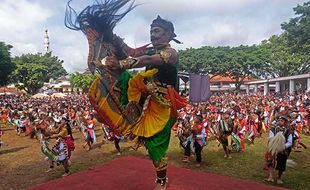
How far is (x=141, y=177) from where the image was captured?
6.11 metres

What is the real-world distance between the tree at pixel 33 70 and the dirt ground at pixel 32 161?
100ft

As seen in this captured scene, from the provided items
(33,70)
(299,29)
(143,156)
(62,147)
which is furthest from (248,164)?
(33,70)

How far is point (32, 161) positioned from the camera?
10.5m

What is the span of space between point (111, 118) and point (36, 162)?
672cm

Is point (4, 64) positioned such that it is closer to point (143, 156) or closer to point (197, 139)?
point (143, 156)

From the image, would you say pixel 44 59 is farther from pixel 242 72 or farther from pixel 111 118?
pixel 111 118

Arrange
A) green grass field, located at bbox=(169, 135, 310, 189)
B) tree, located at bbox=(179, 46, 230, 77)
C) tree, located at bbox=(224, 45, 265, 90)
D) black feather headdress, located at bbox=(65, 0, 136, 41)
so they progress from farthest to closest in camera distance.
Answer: tree, located at bbox=(179, 46, 230, 77) < tree, located at bbox=(224, 45, 265, 90) < green grass field, located at bbox=(169, 135, 310, 189) < black feather headdress, located at bbox=(65, 0, 136, 41)

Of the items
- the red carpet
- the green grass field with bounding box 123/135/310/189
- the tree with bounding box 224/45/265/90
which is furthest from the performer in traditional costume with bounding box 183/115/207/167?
the tree with bounding box 224/45/265/90

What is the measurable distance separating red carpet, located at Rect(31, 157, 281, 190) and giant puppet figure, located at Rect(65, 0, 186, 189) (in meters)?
0.92

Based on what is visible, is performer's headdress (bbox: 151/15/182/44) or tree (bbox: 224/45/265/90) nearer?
performer's headdress (bbox: 151/15/182/44)

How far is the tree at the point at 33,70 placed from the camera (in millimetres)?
44188

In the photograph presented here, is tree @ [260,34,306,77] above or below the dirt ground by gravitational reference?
above

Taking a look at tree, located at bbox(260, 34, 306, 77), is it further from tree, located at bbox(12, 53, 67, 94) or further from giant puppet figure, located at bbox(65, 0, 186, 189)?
giant puppet figure, located at bbox(65, 0, 186, 189)

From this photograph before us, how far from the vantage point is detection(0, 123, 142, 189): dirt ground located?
8.07 metres
